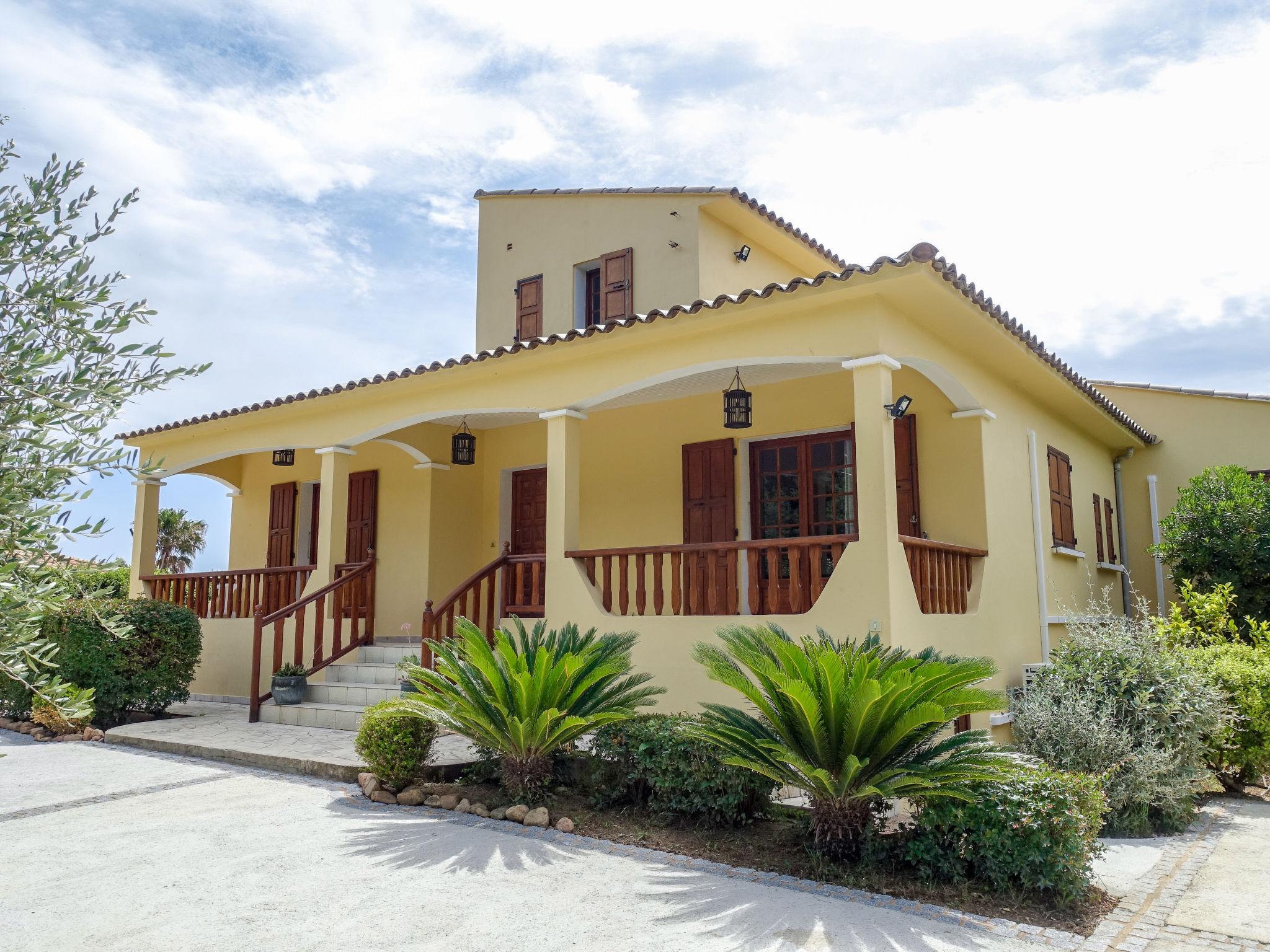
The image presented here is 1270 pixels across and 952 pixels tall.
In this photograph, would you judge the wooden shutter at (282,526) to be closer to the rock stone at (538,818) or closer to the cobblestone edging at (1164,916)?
the rock stone at (538,818)

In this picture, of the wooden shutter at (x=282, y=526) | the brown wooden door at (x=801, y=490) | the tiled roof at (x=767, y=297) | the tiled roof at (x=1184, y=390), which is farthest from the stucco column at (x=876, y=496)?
the wooden shutter at (x=282, y=526)

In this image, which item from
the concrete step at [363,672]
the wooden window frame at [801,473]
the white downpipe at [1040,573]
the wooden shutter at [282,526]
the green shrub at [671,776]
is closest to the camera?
the green shrub at [671,776]

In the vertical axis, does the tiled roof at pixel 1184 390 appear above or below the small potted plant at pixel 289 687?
above

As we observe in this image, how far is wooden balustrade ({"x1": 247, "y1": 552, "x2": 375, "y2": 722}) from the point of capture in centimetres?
1019

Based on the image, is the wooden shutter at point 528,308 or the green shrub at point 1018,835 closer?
A: the green shrub at point 1018,835

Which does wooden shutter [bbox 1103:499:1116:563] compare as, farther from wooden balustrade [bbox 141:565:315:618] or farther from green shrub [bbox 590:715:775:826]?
wooden balustrade [bbox 141:565:315:618]

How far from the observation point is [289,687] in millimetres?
10086

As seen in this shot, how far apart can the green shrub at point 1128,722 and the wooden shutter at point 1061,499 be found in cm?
310

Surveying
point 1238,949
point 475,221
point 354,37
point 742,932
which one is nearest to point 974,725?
point 1238,949

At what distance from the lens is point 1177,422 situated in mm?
13258

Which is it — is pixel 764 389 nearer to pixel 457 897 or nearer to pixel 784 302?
pixel 784 302

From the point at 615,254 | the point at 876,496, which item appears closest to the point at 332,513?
the point at 615,254

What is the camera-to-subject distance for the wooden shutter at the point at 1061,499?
1049 cm

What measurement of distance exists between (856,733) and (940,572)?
131 inches
